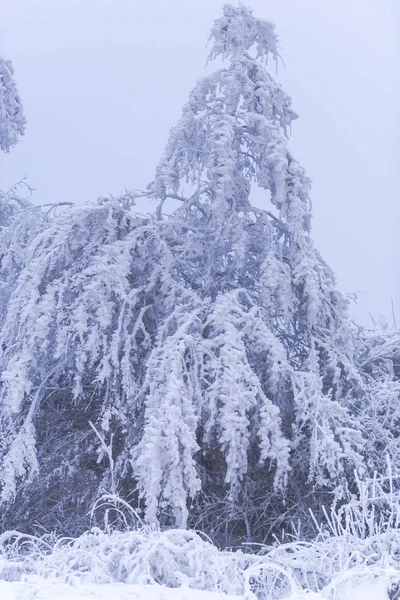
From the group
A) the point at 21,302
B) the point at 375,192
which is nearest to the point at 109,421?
the point at 21,302

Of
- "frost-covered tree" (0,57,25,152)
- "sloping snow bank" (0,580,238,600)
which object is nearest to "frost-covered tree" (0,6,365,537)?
"sloping snow bank" (0,580,238,600)

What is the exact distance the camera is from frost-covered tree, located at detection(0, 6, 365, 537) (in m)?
6.04

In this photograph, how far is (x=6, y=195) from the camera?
1152 cm

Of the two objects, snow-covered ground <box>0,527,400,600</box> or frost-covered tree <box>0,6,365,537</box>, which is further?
frost-covered tree <box>0,6,365,537</box>

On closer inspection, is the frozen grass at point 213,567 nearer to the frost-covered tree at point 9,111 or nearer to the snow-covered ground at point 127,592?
the snow-covered ground at point 127,592

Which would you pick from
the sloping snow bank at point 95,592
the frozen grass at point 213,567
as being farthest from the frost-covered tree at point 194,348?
the sloping snow bank at point 95,592

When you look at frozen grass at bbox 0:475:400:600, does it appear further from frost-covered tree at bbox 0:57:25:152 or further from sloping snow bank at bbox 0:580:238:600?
frost-covered tree at bbox 0:57:25:152

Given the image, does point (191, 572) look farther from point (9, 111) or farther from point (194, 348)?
point (9, 111)

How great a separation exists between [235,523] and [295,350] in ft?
6.65

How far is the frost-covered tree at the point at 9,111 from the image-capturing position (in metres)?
11.6

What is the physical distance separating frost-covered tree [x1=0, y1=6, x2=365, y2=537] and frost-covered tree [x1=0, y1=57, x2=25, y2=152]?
4.60 metres

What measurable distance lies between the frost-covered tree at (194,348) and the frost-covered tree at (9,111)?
460 centimetres

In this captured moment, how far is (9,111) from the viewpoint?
11.9 meters

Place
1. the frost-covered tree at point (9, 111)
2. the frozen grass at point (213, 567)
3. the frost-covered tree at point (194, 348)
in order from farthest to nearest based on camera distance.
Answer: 1. the frost-covered tree at point (9, 111)
2. the frost-covered tree at point (194, 348)
3. the frozen grass at point (213, 567)
